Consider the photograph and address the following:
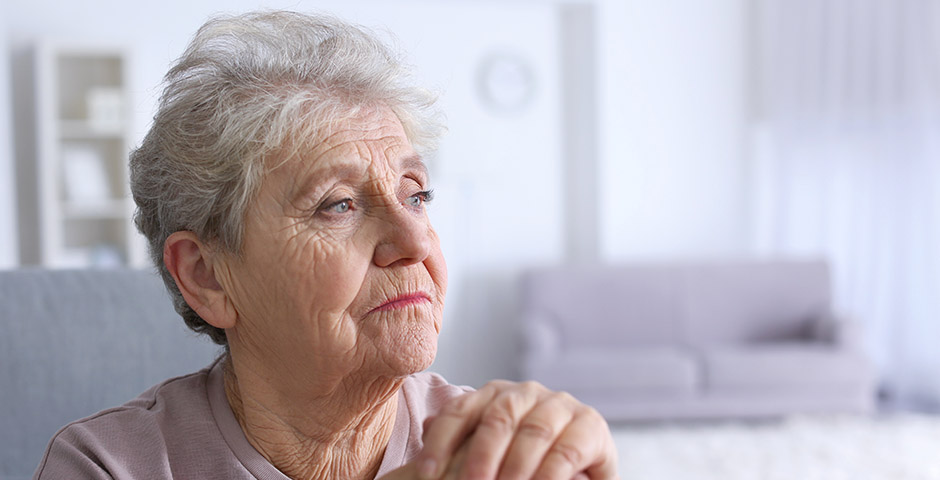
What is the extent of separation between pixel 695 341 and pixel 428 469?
4.66m

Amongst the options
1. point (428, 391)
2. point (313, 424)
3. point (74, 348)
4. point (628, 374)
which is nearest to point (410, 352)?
point (313, 424)

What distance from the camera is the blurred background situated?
5.05m

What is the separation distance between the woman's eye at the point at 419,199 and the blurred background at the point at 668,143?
3.96m

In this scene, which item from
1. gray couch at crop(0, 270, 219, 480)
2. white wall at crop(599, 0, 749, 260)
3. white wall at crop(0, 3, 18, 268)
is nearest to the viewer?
gray couch at crop(0, 270, 219, 480)

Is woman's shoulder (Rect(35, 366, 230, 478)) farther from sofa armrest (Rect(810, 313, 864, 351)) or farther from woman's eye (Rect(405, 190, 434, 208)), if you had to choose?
sofa armrest (Rect(810, 313, 864, 351))

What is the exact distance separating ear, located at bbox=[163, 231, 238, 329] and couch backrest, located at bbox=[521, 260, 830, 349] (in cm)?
403

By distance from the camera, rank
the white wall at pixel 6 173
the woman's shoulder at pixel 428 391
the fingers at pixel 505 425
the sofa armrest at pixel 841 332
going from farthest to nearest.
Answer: the sofa armrest at pixel 841 332 < the white wall at pixel 6 173 < the woman's shoulder at pixel 428 391 < the fingers at pixel 505 425

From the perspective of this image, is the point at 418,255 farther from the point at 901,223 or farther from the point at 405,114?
the point at 901,223

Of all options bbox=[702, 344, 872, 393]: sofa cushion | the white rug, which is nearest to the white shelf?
the white rug

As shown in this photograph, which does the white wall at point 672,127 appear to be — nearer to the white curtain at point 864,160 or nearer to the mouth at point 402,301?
the white curtain at point 864,160

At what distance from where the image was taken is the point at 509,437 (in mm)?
652

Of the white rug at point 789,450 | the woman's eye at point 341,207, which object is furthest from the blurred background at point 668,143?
the woman's eye at point 341,207

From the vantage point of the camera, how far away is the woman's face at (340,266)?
0.96 metres

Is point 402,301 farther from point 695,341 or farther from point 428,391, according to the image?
point 695,341
